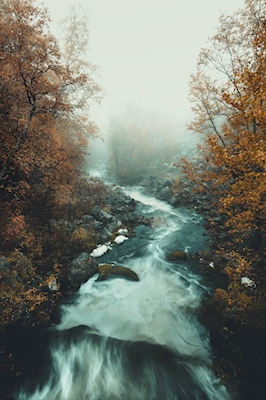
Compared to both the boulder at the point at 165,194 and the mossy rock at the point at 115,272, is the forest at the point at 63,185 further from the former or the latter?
the boulder at the point at 165,194

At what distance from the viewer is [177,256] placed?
11859 mm

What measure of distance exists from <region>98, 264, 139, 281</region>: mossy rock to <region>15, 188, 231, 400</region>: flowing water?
0.27 meters

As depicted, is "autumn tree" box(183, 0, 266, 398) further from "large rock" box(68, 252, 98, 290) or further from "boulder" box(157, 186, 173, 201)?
"boulder" box(157, 186, 173, 201)

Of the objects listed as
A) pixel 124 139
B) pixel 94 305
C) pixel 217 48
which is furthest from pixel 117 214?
pixel 124 139

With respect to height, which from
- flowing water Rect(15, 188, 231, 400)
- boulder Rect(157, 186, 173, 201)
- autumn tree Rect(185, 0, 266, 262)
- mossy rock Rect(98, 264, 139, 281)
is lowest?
flowing water Rect(15, 188, 231, 400)

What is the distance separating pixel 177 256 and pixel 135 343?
5.81m

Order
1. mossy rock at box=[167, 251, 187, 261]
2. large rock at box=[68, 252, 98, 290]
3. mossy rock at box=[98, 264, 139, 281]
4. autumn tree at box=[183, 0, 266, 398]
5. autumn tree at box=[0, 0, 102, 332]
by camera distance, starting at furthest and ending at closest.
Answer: mossy rock at box=[167, 251, 187, 261] < mossy rock at box=[98, 264, 139, 281] < large rock at box=[68, 252, 98, 290] < autumn tree at box=[0, 0, 102, 332] < autumn tree at box=[183, 0, 266, 398]

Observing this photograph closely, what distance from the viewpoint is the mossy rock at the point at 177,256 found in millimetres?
11774

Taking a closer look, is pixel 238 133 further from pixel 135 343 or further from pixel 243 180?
pixel 135 343

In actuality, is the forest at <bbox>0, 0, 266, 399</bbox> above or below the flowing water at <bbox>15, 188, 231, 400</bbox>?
above

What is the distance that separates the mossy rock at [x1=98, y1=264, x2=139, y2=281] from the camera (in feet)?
32.4

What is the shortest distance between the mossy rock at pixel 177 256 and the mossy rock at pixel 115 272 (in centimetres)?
270

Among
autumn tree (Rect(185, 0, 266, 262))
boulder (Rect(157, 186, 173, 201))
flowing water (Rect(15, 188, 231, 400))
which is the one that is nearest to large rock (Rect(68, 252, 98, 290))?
flowing water (Rect(15, 188, 231, 400))

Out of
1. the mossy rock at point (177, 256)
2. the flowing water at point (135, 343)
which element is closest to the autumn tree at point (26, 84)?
the flowing water at point (135, 343)
